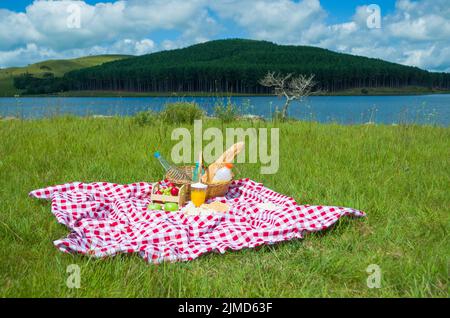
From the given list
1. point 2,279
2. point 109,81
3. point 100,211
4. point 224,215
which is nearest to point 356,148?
point 224,215

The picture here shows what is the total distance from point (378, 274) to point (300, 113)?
793 cm

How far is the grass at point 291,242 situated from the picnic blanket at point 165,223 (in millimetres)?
100

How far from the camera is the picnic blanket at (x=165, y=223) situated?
312 centimetres

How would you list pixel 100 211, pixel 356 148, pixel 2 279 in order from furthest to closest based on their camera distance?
1. pixel 356 148
2. pixel 100 211
3. pixel 2 279

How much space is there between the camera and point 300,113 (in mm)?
10258

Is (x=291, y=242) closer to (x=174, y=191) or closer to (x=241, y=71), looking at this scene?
(x=174, y=191)

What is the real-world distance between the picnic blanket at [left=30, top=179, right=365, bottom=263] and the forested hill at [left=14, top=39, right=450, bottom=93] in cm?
3505

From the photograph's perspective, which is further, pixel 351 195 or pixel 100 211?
pixel 351 195

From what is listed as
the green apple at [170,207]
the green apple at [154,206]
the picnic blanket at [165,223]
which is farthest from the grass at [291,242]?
the green apple at [170,207]

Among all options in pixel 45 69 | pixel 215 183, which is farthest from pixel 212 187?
pixel 45 69

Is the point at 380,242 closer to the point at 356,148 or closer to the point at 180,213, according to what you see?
the point at 180,213

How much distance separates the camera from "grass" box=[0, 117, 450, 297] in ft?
8.30

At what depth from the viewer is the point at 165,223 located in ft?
11.6

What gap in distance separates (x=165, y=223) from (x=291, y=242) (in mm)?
1069
